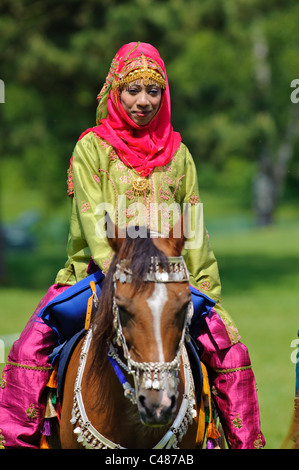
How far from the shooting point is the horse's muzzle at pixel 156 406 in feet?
9.71

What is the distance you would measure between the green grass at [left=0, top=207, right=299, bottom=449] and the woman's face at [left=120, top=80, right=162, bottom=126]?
3648 mm

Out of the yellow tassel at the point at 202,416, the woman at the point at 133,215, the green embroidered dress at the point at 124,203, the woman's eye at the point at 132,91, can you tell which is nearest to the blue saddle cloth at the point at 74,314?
the yellow tassel at the point at 202,416

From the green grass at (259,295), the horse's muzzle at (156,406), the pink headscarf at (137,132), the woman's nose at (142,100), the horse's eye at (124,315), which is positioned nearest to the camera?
the horse's muzzle at (156,406)

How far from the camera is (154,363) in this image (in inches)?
118

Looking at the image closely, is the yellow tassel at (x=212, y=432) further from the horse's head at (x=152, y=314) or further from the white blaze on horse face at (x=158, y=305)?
the white blaze on horse face at (x=158, y=305)

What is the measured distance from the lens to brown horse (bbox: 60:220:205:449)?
3.03 m

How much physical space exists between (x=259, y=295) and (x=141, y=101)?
49.2 ft

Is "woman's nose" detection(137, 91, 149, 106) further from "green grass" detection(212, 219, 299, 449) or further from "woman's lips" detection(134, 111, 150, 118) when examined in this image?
"green grass" detection(212, 219, 299, 449)

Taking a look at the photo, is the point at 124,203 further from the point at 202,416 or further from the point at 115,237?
the point at 202,416

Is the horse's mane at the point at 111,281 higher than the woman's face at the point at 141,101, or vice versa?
the woman's face at the point at 141,101

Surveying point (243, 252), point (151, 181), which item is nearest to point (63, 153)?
point (243, 252)

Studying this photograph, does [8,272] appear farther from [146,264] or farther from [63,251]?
[146,264]

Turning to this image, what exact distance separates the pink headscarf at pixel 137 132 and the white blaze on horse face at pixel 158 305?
136cm

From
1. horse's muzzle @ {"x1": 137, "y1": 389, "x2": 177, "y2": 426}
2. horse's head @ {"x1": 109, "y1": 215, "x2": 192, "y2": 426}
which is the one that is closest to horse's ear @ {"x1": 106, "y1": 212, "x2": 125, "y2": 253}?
horse's head @ {"x1": 109, "y1": 215, "x2": 192, "y2": 426}
